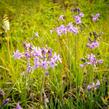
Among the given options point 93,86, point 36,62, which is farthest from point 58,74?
point 36,62

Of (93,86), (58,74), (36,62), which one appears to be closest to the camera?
(36,62)

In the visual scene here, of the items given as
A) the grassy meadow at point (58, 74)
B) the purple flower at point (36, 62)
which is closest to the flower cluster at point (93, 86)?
the grassy meadow at point (58, 74)

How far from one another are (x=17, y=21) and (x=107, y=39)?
1.43 metres

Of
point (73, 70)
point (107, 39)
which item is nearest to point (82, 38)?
point (107, 39)

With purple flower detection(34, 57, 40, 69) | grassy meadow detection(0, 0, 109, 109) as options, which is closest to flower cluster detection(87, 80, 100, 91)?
grassy meadow detection(0, 0, 109, 109)

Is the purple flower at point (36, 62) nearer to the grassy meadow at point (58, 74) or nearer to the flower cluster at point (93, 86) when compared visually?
the grassy meadow at point (58, 74)

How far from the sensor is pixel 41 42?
3.55 m

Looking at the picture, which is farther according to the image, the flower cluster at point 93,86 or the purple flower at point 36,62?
the flower cluster at point 93,86

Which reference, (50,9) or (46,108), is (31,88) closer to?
(46,108)

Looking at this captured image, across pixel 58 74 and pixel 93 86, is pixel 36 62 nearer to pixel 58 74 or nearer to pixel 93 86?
pixel 93 86

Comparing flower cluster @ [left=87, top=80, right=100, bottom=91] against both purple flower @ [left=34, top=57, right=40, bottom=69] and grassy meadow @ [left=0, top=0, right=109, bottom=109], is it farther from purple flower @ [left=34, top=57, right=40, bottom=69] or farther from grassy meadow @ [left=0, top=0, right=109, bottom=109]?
purple flower @ [left=34, top=57, right=40, bottom=69]

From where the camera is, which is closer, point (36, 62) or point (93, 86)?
point (36, 62)

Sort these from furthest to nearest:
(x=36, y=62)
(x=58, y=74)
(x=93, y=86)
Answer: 1. (x=58, y=74)
2. (x=93, y=86)
3. (x=36, y=62)

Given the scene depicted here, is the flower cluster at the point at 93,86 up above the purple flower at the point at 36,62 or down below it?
below
